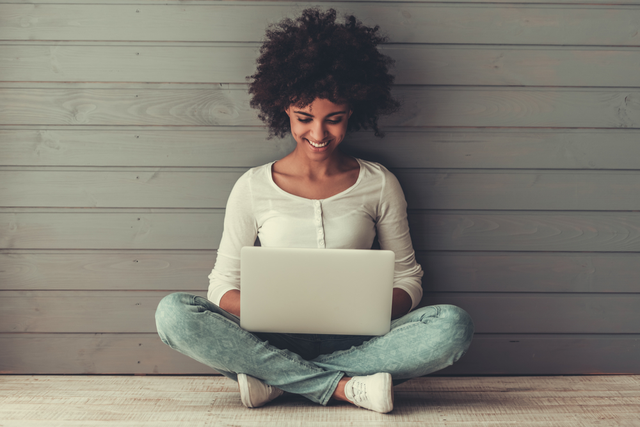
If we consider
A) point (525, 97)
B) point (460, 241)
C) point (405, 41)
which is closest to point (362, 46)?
point (405, 41)

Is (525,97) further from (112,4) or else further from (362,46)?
(112,4)

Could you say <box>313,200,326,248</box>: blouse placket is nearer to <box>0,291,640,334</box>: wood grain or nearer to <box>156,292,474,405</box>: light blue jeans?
<box>156,292,474,405</box>: light blue jeans

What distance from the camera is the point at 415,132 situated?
1697mm

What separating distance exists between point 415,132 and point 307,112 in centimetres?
43

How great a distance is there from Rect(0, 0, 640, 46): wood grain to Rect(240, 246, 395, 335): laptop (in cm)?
80

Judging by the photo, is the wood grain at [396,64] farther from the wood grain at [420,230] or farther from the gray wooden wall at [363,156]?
the wood grain at [420,230]

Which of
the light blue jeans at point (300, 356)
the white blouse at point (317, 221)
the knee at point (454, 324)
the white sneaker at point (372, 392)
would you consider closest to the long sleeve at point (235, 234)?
the white blouse at point (317, 221)

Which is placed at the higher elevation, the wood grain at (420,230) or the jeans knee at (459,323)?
the wood grain at (420,230)

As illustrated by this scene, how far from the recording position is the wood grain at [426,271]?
5.63 feet

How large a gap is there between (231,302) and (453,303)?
2.48 ft

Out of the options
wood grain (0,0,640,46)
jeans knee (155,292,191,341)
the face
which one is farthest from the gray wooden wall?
jeans knee (155,292,191,341)

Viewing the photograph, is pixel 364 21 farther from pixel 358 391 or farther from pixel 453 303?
pixel 358 391

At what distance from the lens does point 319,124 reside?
4.74 ft

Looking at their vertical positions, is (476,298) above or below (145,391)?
above
